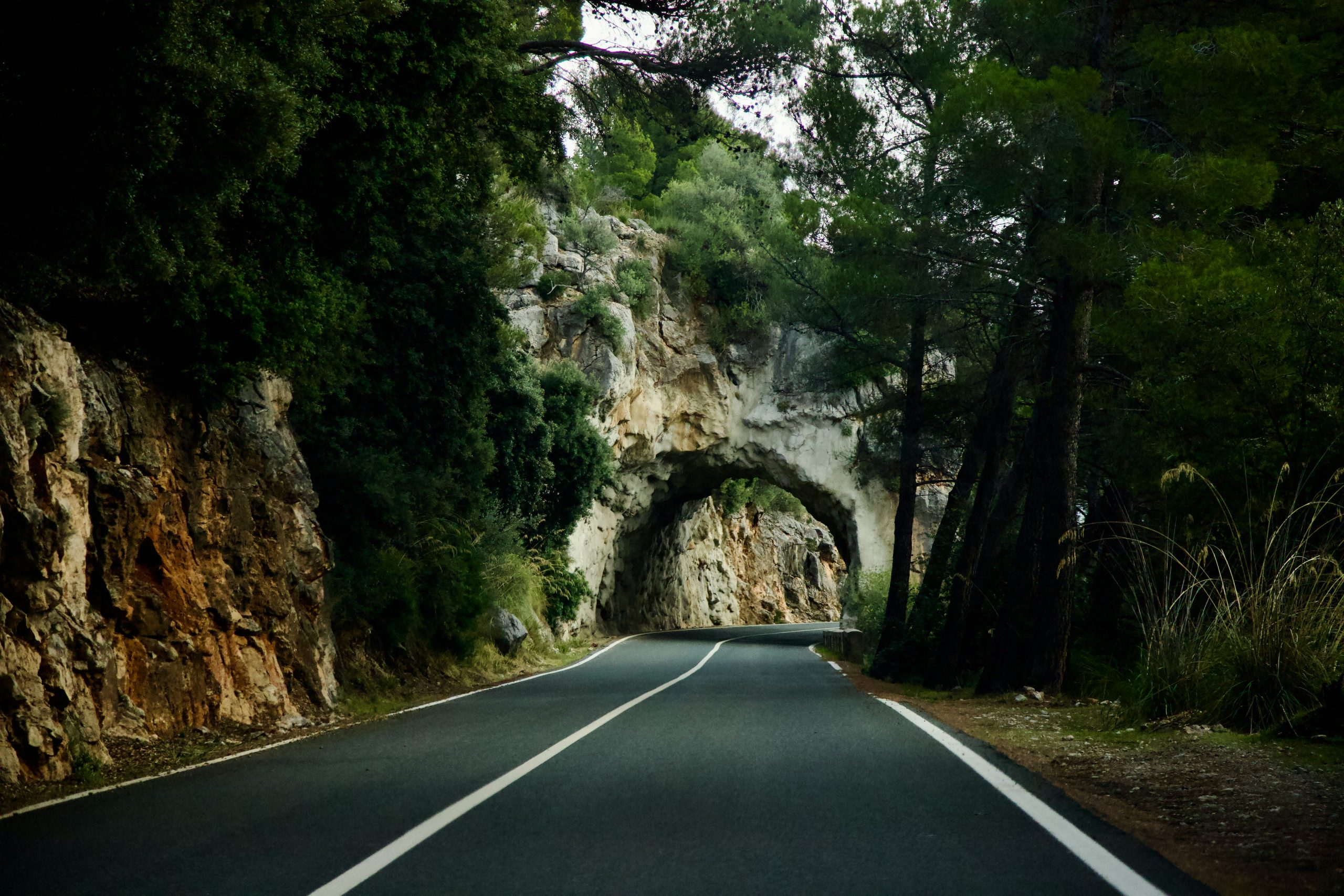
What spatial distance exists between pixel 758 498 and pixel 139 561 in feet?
185

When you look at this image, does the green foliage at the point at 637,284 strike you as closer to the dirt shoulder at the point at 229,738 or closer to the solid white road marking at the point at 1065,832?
the dirt shoulder at the point at 229,738

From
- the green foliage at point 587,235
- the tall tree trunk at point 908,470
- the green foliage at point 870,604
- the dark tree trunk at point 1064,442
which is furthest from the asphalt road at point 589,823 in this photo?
the green foliage at point 587,235

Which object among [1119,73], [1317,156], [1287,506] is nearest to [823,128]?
[1119,73]

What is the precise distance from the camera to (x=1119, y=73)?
15.2m

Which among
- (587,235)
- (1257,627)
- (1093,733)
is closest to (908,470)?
(1093,733)

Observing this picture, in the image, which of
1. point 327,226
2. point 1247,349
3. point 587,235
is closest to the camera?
point 1247,349

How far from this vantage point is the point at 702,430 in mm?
45906

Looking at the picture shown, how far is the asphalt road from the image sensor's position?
4715 millimetres

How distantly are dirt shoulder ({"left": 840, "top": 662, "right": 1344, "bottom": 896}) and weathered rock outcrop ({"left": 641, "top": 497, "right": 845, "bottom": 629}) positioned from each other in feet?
A: 134

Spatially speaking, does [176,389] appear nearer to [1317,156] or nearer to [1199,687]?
[1199,687]

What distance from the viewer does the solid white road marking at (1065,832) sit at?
4.48 metres

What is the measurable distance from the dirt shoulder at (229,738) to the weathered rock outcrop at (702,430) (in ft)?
76.2

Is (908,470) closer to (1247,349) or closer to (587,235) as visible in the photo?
(1247,349)

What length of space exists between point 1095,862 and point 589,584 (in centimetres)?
3628
